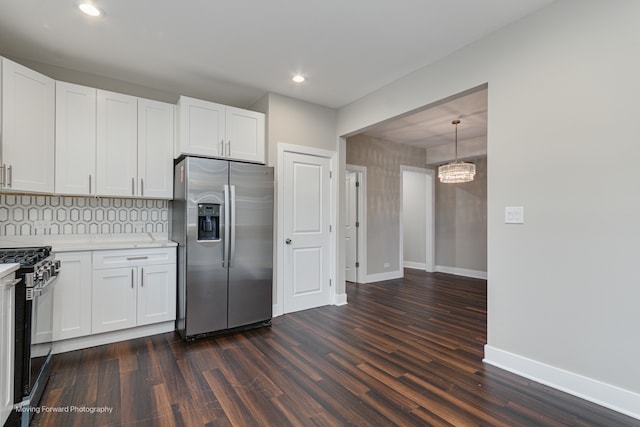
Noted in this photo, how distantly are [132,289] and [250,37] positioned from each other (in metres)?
2.57

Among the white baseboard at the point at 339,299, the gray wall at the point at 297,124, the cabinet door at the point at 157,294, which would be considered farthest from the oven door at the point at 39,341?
the white baseboard at the point at 339,299

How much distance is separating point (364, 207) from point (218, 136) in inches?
120

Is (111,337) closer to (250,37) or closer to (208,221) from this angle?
(208,221)

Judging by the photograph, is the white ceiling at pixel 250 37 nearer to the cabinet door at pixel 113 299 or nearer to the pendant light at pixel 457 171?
the cabinet door at pixel 113 299

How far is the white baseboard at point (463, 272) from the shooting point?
614 cm

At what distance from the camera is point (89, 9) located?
2242mm

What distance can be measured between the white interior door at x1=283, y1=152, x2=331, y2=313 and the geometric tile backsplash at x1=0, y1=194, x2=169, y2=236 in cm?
150

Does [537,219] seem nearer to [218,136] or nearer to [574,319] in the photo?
[574,319]

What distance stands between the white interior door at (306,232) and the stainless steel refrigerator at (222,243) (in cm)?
43

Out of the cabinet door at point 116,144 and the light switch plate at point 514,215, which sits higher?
the cabinet door at point 116,144

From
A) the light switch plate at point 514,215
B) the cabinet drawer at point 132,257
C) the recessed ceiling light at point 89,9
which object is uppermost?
the recessed ceiling light at point 89,9

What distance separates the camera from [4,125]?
7.93 ft

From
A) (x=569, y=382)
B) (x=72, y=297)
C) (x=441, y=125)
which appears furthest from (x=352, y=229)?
(x=72, y=297)

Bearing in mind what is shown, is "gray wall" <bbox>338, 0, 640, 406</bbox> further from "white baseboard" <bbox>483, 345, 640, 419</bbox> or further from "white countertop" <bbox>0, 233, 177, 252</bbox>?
"white countertop" <bbox>0, 233, 177, 252</bbox>
